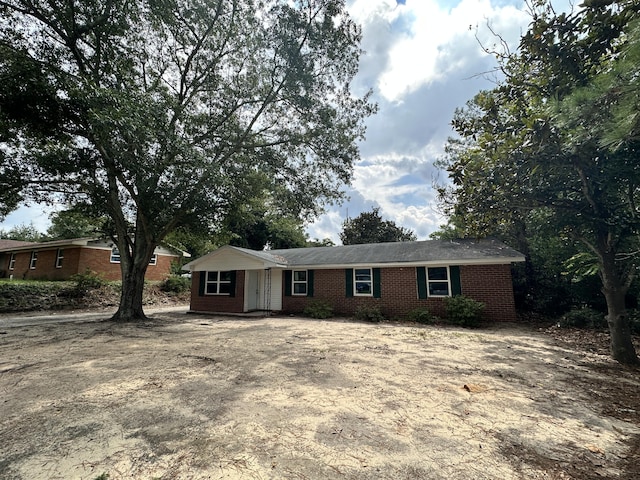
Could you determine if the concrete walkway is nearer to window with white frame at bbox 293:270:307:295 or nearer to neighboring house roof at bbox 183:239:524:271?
neighboring house roof at bbox 183:239:524:271

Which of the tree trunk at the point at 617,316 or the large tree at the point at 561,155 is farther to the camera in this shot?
the tree trunk at the point at 617,316

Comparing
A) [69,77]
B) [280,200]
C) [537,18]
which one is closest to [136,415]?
[537,18]

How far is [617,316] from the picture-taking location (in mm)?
6020

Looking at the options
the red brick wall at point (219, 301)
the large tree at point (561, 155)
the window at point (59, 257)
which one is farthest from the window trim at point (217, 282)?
the window at point (59, 257)

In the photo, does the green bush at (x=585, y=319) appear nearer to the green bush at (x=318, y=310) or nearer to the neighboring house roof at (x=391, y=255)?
the neighboring house roof at (x=391, y=255)

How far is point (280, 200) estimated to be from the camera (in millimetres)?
12797

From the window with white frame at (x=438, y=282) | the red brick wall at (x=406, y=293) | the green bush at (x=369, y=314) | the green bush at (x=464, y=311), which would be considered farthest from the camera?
the green bush at (x=369, y=314)

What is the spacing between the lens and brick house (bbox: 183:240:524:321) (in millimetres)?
11305

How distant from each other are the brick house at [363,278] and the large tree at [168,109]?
9.93ft

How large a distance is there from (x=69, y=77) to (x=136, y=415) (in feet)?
29.1

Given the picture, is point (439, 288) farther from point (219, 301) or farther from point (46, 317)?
point (46, 317)

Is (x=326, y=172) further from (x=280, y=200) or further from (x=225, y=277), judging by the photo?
(x=225, y=277)

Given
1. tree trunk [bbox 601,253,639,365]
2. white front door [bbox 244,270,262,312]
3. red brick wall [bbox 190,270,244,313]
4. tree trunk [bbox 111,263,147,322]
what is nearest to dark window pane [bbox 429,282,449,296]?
tree trunk [bbox 601,253,639,365]

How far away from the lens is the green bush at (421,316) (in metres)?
11.4
